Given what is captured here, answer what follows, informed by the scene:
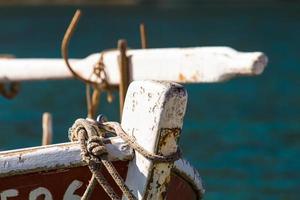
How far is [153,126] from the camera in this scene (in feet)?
12.0

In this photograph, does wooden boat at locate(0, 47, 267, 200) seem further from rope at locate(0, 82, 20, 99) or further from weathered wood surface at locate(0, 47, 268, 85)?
rope at locate(0, 82, 20, 99)

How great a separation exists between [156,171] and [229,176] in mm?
9145

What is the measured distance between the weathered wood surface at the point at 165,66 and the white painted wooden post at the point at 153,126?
1.47m

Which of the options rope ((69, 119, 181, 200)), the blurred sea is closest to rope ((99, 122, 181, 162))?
rope ((69, 119, 181, 200))

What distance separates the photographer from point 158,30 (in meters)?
43.0

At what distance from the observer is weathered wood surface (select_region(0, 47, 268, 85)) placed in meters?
5.27

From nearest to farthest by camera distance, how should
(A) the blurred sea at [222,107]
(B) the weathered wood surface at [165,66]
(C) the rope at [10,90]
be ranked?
(B) the weathered wood surface at [165,66] → (C) the rope at [10,90] → (A) the blurred sea at [222,107]

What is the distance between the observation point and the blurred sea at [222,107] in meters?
13.1

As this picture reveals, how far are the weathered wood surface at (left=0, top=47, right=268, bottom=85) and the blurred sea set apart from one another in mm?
4835

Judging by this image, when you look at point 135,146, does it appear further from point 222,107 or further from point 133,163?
point 222,107

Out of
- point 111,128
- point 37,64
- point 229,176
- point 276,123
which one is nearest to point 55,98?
point 276,123

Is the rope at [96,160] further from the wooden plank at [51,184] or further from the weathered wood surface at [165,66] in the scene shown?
the weathered wood surface at [165,66]

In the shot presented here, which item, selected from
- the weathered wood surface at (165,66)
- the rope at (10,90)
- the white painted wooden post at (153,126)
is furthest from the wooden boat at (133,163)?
the rope at (10,90)

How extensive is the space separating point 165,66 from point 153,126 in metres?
2.27
